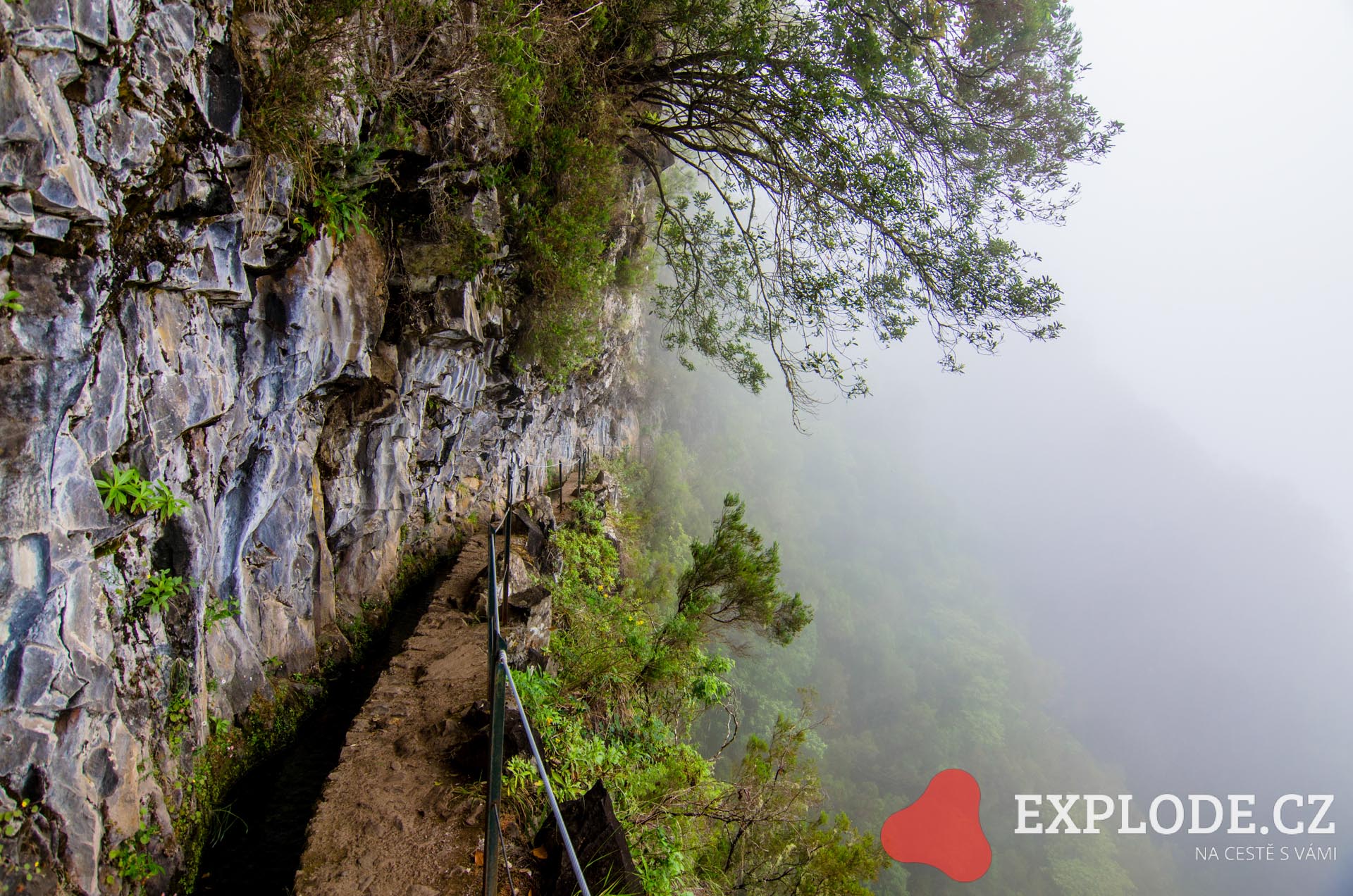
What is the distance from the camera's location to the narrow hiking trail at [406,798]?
117 inches

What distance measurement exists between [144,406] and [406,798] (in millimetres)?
2538

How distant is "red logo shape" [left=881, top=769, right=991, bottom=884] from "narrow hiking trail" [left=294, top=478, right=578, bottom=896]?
30.1 metres

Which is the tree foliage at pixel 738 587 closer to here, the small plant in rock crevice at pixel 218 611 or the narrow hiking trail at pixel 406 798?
the narrow hiking trail at pixel 406 798

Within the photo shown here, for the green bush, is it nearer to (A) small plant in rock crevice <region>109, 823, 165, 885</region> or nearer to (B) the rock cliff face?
(B) the rock cliff face

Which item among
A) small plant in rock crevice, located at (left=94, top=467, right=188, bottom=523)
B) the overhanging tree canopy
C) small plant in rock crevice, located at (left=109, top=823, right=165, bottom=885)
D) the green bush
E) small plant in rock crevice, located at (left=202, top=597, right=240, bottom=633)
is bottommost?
small plant in rock crevice, located at (left=109, top=823, right=165, bottom=885)

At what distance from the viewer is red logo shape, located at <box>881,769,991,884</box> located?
28188mm

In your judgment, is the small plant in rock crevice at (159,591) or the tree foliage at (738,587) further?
the tree foliage at (738,587)

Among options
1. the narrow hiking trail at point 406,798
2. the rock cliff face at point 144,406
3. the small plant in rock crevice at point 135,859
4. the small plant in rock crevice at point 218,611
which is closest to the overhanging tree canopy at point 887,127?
the rock cliff face at point 144,406

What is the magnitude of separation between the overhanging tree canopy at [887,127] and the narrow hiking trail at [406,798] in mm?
5365

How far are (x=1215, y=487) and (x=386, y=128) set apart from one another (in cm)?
8863

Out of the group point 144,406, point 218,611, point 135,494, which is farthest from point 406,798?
point 144,406

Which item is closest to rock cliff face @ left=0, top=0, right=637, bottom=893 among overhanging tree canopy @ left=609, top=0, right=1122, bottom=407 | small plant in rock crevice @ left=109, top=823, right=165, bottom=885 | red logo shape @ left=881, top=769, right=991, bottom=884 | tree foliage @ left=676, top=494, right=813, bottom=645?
small plant in rock crevice @ left=109, top=823, right=165, bottom=885

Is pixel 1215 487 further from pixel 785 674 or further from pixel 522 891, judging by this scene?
pixel 522 891

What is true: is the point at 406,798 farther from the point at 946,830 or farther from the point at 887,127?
the point at 946,830
